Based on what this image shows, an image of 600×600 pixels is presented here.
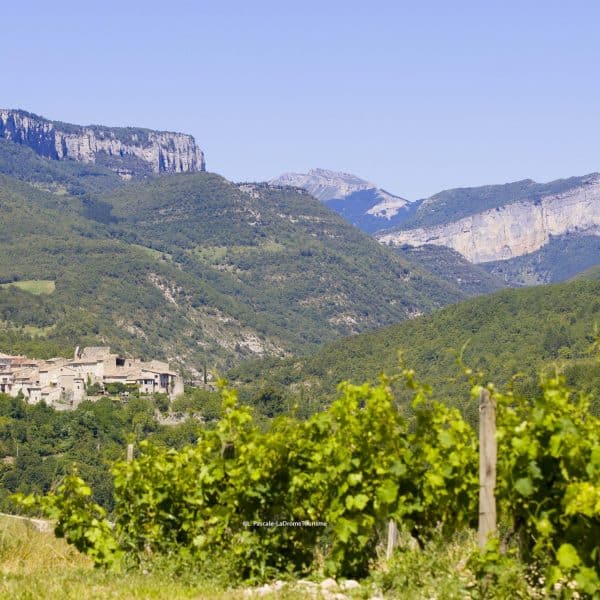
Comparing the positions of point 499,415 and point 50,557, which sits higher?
point 499,415

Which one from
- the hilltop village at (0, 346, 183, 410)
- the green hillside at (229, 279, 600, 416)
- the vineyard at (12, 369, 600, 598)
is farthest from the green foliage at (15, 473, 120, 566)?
the green hillside at (229, 279, 600, 416)

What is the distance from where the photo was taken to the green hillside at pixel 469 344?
13300 centimetres

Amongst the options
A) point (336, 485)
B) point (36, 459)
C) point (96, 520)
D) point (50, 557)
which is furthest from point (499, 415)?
point (36, 459)

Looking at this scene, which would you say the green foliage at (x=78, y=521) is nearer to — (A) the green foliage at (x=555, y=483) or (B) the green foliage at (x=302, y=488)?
(B) the green foliage at (x=302, y=488)

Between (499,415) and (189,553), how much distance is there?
3.68 m

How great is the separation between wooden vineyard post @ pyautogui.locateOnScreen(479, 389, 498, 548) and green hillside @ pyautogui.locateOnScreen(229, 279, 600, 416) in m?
107

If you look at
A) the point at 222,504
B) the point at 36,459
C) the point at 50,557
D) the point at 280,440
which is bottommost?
the point at 36,459

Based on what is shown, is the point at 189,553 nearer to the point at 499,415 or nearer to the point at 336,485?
the point at 336,485

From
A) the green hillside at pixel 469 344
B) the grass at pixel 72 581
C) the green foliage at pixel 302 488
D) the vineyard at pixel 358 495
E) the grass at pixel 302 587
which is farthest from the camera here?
the green hillside at pixel 469 344

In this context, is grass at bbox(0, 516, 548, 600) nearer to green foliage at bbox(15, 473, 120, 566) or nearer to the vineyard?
the vineyard

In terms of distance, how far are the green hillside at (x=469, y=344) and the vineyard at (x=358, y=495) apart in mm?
104041

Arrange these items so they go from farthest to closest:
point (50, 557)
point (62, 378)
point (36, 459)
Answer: point (62, 378)
point (36, 459)
point (50, 557)

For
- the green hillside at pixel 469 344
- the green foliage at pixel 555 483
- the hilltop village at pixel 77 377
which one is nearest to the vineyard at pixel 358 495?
the green foliage at pixel 555 483

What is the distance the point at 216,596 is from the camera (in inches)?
379
